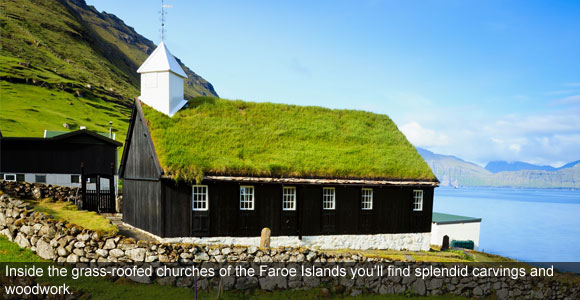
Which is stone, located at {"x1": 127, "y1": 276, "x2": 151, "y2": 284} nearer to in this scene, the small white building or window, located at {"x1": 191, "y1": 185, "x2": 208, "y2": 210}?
window, located at {"x1": 191, "y1": 185, "x2": 208, "y2": 210}

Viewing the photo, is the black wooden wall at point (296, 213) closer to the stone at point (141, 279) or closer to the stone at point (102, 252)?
the stone at point (102, 252)

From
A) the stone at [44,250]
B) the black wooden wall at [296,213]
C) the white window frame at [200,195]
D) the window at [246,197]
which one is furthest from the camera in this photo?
the window at [246,197]

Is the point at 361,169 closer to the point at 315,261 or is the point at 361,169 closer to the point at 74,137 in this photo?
the point at 315,261

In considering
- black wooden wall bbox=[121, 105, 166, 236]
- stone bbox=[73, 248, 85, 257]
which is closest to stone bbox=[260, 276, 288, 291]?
black wooden wall bbox=[121, 105, 166, 236]

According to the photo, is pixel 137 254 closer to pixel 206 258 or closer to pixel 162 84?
pixel 206 258

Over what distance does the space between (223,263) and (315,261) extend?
4383mm

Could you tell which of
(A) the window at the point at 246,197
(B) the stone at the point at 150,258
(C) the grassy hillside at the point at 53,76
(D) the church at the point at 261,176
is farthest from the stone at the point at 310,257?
(C) the grassy hillside at the point at 53,76

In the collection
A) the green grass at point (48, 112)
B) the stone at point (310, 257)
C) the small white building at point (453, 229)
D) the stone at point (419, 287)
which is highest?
the green grass at point (48, 112)

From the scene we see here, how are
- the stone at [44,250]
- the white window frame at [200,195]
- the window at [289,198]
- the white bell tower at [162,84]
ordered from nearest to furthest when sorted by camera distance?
Result: the stone at [44,250], the white window frame at [200,195], the window at [289,198], the white bell tower at [162,84]

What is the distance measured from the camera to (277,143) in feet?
77.3

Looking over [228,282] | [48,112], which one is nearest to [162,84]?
[228,282]

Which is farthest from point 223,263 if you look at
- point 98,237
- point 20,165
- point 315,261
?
point 20,165

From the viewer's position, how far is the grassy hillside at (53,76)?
266 ft

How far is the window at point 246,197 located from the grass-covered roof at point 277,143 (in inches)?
37.3
